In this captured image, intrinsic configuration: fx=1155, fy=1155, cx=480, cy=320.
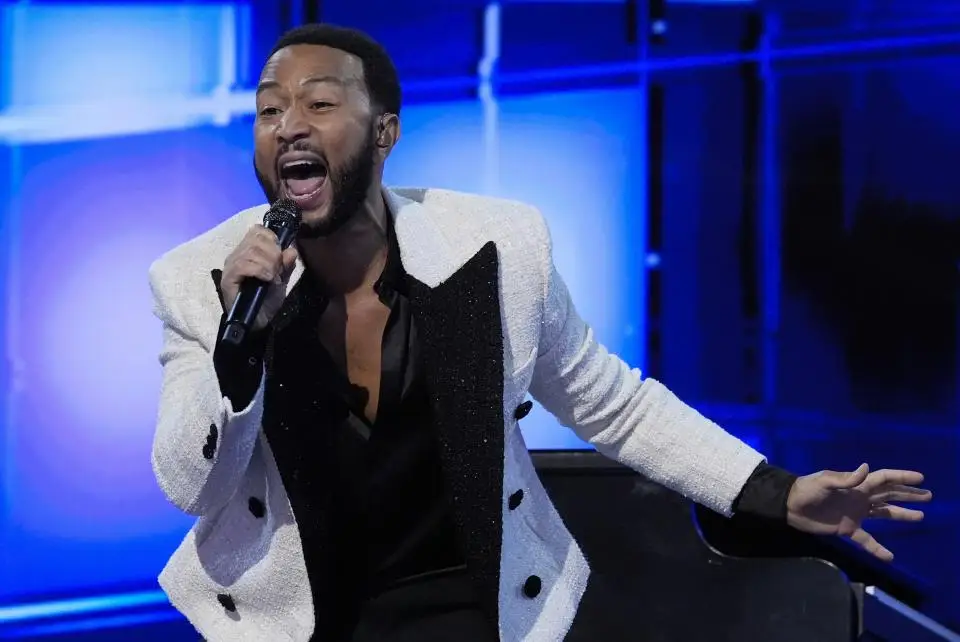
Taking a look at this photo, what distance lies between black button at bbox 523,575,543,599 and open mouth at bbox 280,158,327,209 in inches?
22.1

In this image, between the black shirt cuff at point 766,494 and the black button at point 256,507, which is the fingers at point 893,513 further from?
the black button at point 256,507

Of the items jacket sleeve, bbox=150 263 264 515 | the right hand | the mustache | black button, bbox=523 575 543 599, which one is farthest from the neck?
black button, bbox=523 575 543 599

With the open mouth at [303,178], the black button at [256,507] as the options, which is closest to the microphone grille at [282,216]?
the open mouth at [303,178]

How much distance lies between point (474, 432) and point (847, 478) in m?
0.47

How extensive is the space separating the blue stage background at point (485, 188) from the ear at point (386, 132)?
0.82 metres

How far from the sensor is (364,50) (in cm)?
159

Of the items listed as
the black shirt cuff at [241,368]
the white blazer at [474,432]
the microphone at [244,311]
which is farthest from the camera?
the white blazer at [474,432]

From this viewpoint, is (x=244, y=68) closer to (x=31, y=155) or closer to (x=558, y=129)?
(x=31, y=155)

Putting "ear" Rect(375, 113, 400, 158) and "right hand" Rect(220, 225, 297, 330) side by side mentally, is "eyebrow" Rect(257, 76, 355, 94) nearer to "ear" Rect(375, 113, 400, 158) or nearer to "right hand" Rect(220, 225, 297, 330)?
"ear" Rect(375, 113, 400, 158)

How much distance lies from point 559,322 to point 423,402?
0.21m

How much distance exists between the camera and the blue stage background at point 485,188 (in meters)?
2.38

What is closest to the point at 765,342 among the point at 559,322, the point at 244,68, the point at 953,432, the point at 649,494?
the point at 953,432

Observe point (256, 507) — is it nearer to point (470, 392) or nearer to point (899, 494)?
point (470, 392)

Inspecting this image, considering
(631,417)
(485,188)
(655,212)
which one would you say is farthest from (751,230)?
(631,417)
